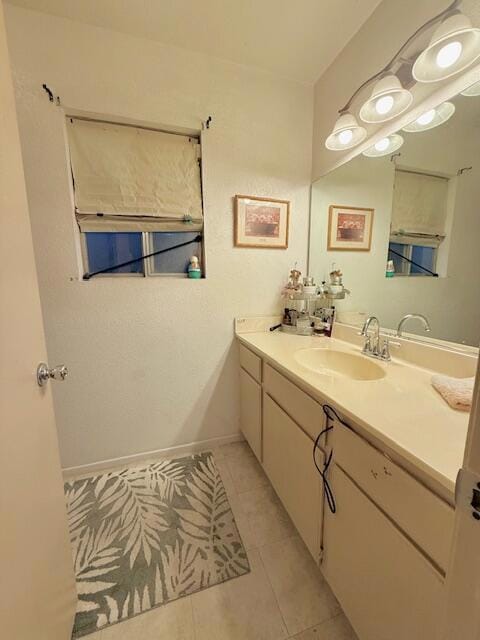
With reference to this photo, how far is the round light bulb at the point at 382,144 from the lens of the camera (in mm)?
1267

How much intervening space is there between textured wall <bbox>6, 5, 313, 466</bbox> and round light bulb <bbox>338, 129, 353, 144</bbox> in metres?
0.43

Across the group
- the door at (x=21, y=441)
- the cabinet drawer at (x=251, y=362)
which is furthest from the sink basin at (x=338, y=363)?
the door at (x=21, y=441)

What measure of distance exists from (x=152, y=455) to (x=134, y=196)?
1.71 meters

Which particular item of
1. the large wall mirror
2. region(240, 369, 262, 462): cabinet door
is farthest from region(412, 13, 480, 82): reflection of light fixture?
region(240, 369, 262, 462): cabinet door

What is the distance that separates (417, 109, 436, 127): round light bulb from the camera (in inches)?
41.9

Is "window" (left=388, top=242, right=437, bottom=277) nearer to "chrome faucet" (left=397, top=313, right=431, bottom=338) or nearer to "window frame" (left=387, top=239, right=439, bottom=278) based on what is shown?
"window frame" (left=387, top=239, right=439, bottom=278)

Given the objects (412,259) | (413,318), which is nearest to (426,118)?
(412,259)

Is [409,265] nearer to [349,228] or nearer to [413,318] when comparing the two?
[413,318]

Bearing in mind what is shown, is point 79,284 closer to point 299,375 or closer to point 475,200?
point 299,375

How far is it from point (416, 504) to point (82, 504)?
5.48ft

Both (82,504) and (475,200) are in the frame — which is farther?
(82,504)

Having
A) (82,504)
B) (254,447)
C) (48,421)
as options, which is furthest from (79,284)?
(254,447)

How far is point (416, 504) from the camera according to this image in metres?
0.60

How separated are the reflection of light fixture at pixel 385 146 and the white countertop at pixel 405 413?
1051 millimetres
